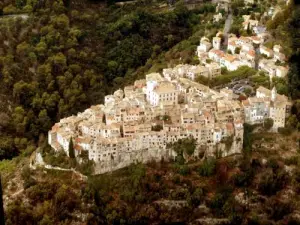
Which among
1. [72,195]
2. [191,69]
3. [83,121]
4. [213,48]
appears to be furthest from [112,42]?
[72,195]

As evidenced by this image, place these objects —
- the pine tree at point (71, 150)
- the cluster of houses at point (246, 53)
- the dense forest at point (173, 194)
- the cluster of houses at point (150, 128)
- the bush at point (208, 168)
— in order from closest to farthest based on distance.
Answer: the dense forest at point (173, 194) < the pine tree at point (71, 150) < the cluster of houses at point (150, 128) < the bush at point (208, 168) < the cluster of houses at point (246, 53)

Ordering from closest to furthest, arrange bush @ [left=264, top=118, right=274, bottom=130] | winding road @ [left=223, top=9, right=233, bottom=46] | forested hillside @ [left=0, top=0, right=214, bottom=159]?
bush @ [left=264, top=118, right=274, bottom=130] → forested hillside @ [left=0, top=0, right=214, bottom=159] → winding road @ [left=223, top=9, right=233, bottom=46]

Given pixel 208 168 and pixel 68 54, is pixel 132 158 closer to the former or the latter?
pixel 208 168

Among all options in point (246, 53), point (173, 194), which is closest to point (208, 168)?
point (173, 194)

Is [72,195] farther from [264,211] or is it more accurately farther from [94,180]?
[264,211]

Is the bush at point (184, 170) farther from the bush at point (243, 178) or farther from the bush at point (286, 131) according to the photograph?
the bush at point (286, 131)

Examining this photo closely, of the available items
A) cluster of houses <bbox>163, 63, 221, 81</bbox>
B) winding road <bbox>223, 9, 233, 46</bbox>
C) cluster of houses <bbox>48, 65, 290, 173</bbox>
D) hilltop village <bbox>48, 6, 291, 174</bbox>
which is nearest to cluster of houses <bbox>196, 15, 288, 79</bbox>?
winding road <bbox>223, 9, 233, 46</bbox>

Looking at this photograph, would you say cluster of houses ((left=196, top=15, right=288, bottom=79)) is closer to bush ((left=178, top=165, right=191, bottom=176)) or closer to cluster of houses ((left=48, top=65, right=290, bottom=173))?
cluster of houses ((left=48, top=65, right=290, bottom=173))

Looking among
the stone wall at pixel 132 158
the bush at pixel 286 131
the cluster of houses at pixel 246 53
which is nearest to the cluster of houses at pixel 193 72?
the cluster of houses at pixel 246 53
